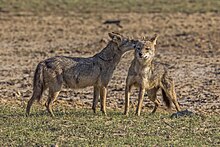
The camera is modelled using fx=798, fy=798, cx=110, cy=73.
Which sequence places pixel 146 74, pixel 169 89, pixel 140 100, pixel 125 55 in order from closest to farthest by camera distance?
pixel 140 100
pixel 146 74
pixel 169 89
pixel 125 55

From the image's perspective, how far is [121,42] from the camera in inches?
520

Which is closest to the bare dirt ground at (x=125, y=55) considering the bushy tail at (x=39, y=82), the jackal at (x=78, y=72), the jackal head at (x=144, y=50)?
the jackal at (x=78, y=72)

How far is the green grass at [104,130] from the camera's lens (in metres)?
10.5

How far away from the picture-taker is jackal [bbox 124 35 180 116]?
41.9ft

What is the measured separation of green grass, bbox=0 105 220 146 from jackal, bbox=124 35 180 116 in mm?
475

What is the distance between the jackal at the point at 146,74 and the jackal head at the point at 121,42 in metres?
0.32

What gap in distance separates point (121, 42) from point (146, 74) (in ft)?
2.38

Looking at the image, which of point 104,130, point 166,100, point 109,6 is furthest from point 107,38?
point 104,130

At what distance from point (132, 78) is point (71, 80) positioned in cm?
100

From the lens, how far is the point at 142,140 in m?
10.6

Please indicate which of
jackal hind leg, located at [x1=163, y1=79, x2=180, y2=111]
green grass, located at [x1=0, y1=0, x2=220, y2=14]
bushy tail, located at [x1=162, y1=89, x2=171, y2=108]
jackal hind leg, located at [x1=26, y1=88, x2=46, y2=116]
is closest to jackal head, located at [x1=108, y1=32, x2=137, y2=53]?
jackal hind leg, located at [x1=163, y1=79, x2=180, y2=111]

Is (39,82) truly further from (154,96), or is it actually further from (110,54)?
(154,96)

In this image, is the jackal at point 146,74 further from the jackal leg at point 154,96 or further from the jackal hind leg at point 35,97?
the jackal hind leg at point 35,97

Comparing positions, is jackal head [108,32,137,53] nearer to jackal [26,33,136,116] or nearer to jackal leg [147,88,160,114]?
jackal [26,33,136,116]
